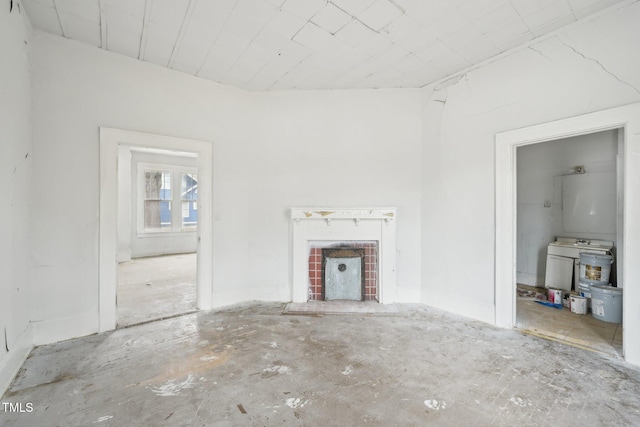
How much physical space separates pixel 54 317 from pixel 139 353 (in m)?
0.94

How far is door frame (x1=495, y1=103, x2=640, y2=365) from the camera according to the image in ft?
7.01

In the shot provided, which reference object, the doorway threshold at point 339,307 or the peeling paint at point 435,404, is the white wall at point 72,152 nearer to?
the doorway threshold at point 339,307

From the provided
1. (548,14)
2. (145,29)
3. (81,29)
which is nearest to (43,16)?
(81,29)

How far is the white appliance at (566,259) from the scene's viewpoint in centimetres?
375

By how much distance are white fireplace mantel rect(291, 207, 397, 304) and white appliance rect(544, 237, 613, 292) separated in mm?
2451

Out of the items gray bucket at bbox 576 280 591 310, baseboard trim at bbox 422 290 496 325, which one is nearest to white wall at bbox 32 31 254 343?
baseboard trim at bbox 422 290 496 325

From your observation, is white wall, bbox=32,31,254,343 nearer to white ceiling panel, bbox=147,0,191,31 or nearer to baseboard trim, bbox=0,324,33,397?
baseboard trim, bbox=0,324,33,397

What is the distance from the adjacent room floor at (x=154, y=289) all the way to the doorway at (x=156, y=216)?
0.05 feet

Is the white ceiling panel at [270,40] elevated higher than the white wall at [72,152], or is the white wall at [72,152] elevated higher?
the white ceiling panel at [270,40]

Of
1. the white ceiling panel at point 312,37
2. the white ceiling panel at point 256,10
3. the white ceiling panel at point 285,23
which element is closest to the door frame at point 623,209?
the white ceiling panel at point 312,37

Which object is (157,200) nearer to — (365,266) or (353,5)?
(365,266)

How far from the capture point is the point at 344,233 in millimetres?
3633

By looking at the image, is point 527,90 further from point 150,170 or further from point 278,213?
point 150,170

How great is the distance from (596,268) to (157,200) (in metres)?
8.51
